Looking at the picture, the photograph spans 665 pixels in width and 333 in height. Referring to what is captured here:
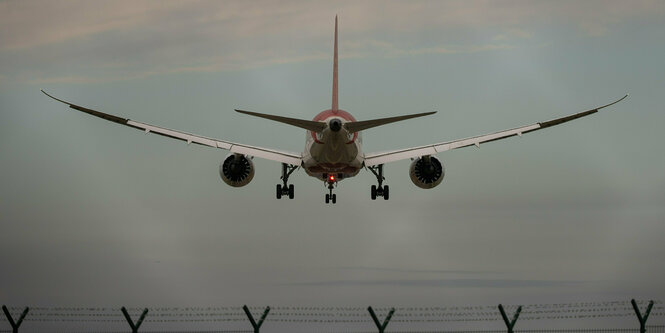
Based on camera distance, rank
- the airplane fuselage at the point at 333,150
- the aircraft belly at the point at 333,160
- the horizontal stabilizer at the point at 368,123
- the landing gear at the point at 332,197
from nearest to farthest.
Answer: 1. the horizontal stabilizer at the point at 368,123
2. the airplane fuselage at the point at 333,150
3. the aircraft belly at the point at 333,160
4. the landing gear at the point at 332,197

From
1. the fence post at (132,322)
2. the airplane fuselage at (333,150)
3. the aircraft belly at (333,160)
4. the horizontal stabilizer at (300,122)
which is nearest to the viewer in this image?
the fence post at (132,322)

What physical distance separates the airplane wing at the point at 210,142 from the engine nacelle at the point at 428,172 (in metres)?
6.55

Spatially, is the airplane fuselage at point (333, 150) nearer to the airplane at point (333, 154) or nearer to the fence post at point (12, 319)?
the airplane at point (333, 154)

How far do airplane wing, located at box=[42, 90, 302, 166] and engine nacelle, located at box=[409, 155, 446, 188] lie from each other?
6553mm

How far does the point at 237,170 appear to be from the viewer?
55.9m

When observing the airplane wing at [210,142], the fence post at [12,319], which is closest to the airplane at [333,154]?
the airplane wing at [210,142]

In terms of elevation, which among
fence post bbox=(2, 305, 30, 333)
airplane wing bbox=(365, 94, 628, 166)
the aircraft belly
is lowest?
fence post bbox=(2, 305, 30, 333)

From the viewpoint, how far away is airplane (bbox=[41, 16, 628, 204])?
51.9 meters

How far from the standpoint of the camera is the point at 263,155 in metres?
57.8

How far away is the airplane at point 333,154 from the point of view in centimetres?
5188

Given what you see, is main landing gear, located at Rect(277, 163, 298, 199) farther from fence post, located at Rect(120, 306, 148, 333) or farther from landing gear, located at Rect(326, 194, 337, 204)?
fence post, located at Rect(120, 306, 148, 333)

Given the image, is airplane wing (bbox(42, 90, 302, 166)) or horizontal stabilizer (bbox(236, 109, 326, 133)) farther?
airplane wing (bbox(42, 90, 302, 166))

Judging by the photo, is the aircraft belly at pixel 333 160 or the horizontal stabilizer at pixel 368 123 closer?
the horizontal stabilizer at pixel 368 123

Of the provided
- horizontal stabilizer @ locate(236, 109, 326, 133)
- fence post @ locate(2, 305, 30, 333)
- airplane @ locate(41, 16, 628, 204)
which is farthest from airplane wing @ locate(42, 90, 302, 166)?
fence post @ locate(2, 305, 30, 333)
